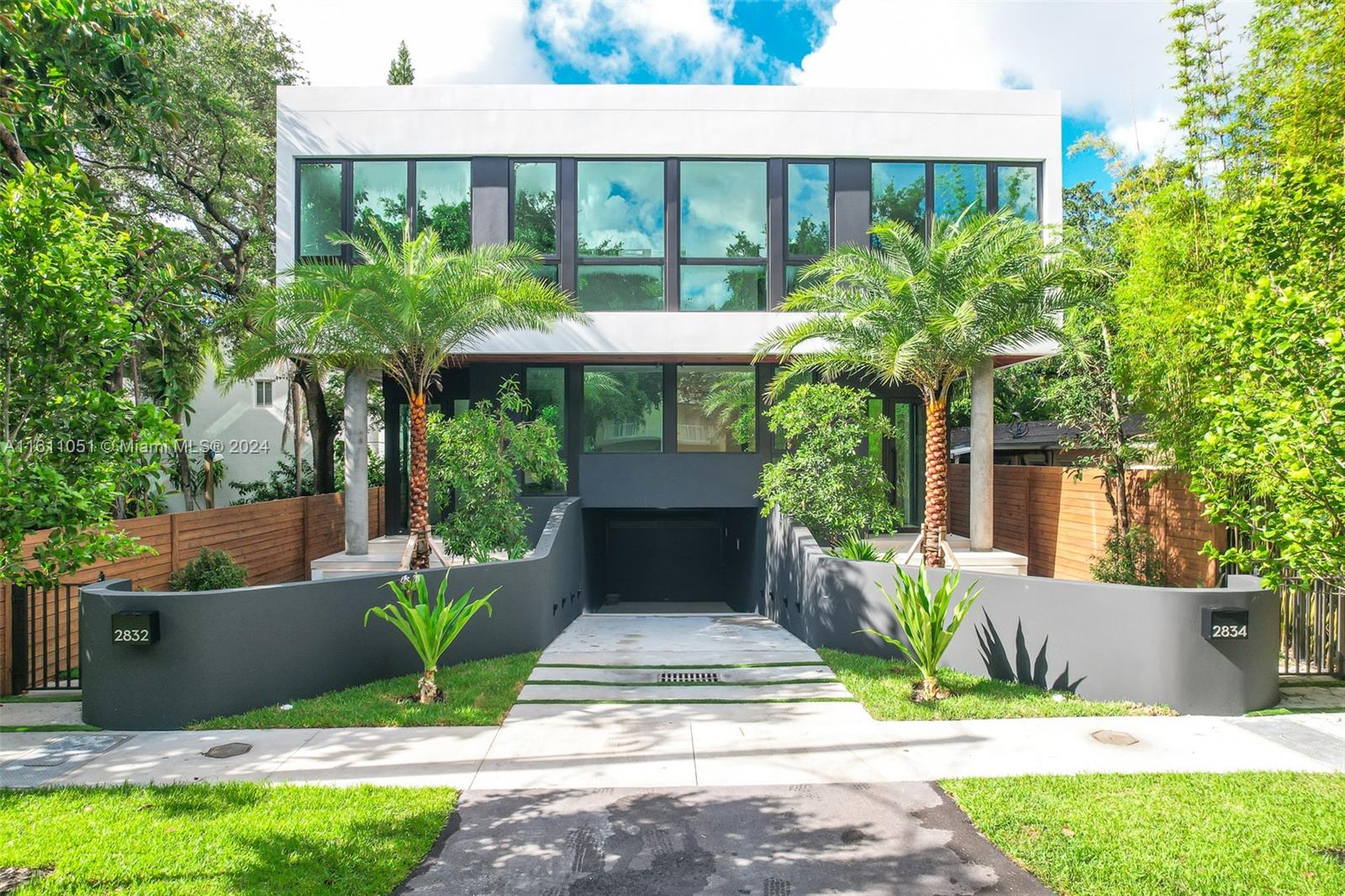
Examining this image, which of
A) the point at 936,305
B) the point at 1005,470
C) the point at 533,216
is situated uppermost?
the point at 533,216

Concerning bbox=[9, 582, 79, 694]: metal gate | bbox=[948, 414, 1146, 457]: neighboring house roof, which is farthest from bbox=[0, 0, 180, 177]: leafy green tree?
bbox=[948, 414, 1146, 457]: neighboring house roof

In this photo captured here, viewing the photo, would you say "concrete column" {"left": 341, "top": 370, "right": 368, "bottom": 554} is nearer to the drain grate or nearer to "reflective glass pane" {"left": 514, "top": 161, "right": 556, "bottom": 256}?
"reflective glass pane" {"left": 514, "top": 161, "right": 556, "bottom": 256}

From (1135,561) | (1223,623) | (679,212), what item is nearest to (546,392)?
(679,212)

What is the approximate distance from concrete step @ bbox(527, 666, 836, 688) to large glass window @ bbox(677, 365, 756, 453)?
20.8 ft

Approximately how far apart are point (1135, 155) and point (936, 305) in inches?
167

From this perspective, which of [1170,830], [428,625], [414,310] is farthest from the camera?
[414,310]

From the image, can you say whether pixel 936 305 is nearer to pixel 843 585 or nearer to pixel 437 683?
pixel 843 585

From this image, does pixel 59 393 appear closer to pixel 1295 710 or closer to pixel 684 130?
pixel 1295 710

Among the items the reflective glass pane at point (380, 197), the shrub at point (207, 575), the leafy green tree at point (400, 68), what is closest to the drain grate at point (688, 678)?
the shrub at point (207, 575)

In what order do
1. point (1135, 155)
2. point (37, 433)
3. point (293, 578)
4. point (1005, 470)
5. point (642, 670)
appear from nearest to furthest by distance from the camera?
point (37, 433)
point (642, 670)
point (1135, 155)
point (293, 578)
point (1005, 470)

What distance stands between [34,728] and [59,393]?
3413mm

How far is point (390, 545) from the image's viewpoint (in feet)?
44.2

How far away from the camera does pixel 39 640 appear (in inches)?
303

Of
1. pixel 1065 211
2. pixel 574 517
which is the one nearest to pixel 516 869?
pixel 574 517
